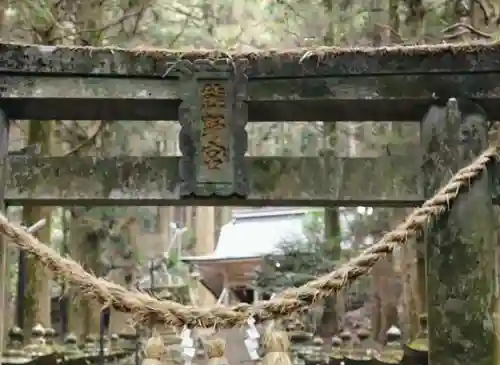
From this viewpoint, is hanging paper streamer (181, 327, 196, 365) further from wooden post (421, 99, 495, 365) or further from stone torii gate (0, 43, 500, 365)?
wooden post (421, 99, 495, 365)

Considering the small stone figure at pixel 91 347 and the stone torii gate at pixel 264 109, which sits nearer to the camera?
the stone torii gate at pixel 264 109

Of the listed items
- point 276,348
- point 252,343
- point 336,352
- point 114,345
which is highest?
point 276,348

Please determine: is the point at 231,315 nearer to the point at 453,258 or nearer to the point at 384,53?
the point at 453,258

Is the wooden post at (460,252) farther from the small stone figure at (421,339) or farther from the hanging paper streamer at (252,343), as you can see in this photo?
the hanging paper streamer at (252,343)

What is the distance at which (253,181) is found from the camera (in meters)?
3.69

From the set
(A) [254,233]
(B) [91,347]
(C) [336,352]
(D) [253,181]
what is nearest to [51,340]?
(B) [91,347]

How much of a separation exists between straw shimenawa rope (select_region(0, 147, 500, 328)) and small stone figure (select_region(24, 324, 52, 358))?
289 centimetres

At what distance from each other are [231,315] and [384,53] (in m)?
1.54

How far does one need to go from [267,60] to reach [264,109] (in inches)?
10.0

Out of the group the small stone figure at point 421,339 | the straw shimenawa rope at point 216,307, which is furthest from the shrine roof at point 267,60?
the small stone figure at point 421,339

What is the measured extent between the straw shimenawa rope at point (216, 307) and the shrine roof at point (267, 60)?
75 cm

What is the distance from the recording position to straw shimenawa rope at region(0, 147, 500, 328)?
3029 mm

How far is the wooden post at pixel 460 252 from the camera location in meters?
3.48

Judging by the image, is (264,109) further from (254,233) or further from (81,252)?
(254,233)
